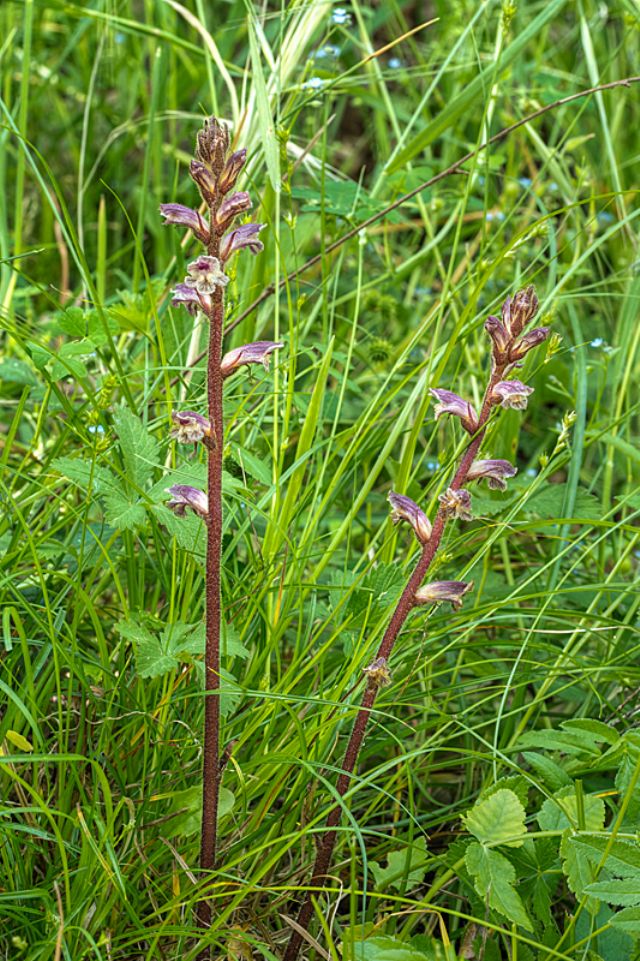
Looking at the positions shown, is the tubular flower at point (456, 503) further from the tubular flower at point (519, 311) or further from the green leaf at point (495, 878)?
the green leaf at point (495, 878)

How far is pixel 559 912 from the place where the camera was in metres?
1.81

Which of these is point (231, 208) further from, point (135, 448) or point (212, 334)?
point (135, 448)

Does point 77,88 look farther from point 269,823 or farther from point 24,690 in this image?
point 269,823

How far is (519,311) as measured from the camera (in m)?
1.41

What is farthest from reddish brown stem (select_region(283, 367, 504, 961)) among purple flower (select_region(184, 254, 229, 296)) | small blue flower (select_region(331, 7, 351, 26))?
small blue flower (select_region(331, 7, 351, 26))

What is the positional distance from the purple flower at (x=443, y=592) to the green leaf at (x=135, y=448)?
49 cm

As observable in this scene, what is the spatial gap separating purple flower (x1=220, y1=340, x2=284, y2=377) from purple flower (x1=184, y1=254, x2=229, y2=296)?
0.12m

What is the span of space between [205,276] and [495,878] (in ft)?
3.02

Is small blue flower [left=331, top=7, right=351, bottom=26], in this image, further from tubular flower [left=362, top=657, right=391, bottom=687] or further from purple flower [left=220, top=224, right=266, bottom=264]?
tubular flower [left=362, top=657, right=391, bottom=687]

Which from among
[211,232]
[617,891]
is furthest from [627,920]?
[211,232]

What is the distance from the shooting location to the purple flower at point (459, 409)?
1.47 meters

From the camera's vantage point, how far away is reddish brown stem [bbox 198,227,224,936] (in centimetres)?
136

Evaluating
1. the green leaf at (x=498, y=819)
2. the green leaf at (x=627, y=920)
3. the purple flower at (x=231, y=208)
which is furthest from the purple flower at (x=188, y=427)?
the green leaf at (x=627, y=920)

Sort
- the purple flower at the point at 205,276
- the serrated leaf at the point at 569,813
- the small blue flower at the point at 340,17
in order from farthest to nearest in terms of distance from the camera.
Answer: 1. the small blue flower at the point at 340,17
2. the serrated leaf at the point at 569,813
3. the purple flower at the point at 205,276
